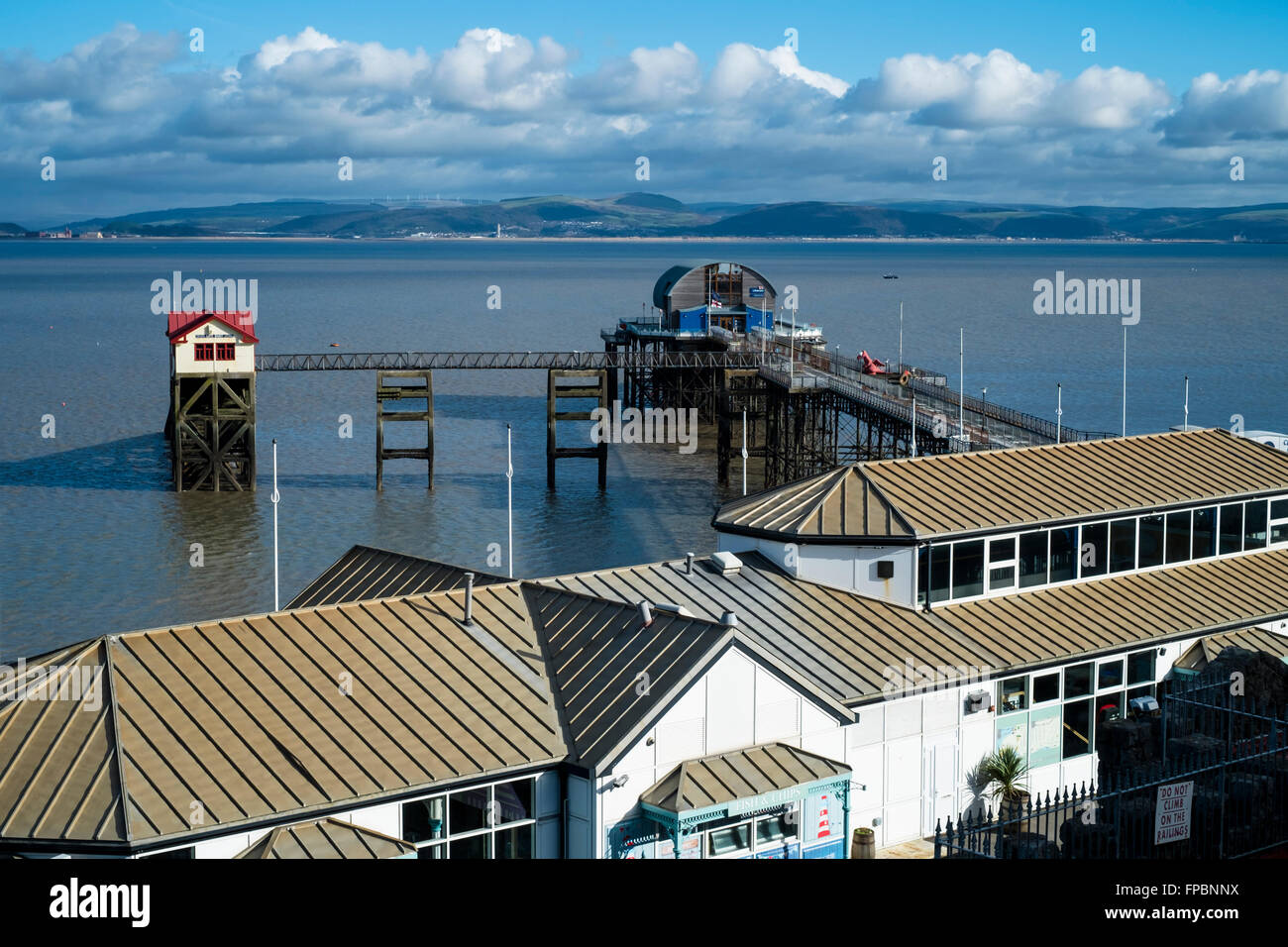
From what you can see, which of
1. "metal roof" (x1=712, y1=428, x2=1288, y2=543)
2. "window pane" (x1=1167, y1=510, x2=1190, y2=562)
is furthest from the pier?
"window pane" (x1=1167, y1=510, x2=1190, y2=562)

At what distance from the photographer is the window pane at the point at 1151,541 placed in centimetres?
2577

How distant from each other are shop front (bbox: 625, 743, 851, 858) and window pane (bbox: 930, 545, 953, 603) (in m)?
6.37

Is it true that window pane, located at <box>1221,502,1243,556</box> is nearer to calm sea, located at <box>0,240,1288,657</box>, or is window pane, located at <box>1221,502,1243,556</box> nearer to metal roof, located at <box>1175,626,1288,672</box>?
metal roof, located at <box>1175,626,1288,672</box>

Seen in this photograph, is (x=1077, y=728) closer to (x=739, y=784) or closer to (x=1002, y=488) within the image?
(x=1002, y=488)

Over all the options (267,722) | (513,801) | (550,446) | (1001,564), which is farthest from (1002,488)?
(550,446)

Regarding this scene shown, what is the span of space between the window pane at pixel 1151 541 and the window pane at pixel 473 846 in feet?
46.6

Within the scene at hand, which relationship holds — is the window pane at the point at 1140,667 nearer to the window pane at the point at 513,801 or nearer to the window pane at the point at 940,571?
the window pane at the point at 940,571

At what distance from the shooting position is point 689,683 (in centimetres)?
1680

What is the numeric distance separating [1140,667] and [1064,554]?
2272mm

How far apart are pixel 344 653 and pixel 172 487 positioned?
43.1 meters

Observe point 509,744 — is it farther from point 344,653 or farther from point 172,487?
point 172,487

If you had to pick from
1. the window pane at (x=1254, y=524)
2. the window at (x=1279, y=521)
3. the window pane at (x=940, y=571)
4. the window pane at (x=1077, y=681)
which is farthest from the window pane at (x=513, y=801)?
the window at (x=1279, y=521)

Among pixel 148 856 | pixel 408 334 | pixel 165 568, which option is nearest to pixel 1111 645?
pixel 148 856

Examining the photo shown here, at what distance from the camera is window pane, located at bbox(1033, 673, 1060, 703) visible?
22203mm
